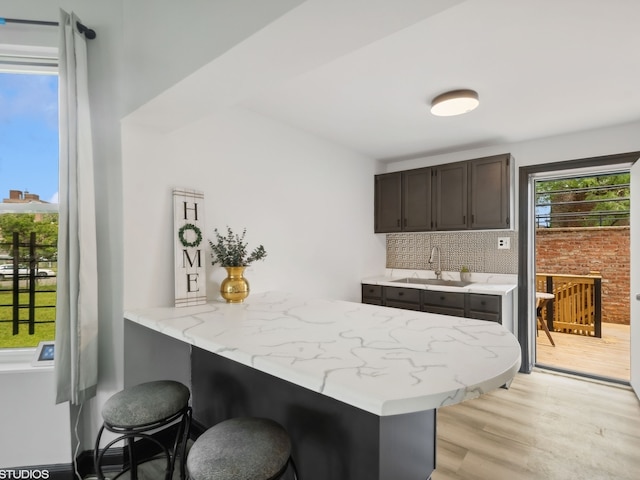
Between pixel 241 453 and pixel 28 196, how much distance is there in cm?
180

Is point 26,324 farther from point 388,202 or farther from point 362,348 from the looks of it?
point 388,202

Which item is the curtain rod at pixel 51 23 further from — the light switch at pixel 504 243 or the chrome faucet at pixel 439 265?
the light switch at pixel 504 243

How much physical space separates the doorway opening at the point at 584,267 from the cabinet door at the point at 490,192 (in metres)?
1.68

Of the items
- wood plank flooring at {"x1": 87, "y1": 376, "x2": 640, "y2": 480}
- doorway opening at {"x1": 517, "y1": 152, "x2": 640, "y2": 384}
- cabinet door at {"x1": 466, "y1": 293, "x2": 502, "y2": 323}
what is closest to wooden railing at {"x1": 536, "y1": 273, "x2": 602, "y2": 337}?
doorway opening at {"x1": 517, "y1": 152, "x2": 640, "y2": 384}

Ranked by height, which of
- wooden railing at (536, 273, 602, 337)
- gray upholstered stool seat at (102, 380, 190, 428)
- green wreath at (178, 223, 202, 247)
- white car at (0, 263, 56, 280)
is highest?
green wreath at (178, 223, 202, 247)

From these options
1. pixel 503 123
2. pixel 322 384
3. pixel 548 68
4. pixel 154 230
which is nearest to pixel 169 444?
pixel 154 230

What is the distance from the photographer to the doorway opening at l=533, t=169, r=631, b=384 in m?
Result: 4.65

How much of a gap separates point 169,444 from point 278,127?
7.97 feet

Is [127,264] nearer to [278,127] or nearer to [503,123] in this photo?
[278,127]

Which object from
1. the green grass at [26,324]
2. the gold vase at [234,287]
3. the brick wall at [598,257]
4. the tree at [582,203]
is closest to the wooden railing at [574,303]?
the brick wall at [598,257]

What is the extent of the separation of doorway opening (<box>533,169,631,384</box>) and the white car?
4904 millimetres

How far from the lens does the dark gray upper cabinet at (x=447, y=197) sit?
322 centimetres

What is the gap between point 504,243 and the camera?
3498 mm

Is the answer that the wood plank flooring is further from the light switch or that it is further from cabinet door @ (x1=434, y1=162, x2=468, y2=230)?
cabinet door @ (x1=434, y1=162, x2=468, y2=230)
